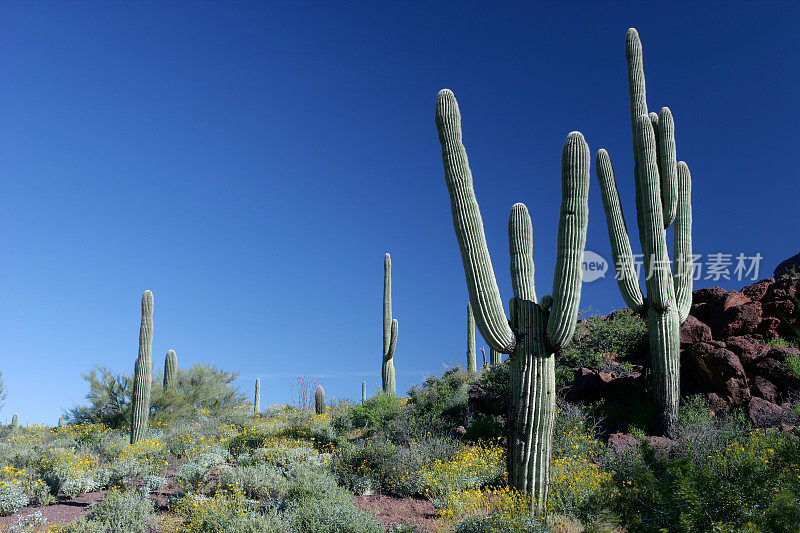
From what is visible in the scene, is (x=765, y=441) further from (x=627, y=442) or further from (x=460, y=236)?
(x=460, y=236)

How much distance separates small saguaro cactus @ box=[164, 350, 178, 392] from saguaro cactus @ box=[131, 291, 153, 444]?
13.6 feet

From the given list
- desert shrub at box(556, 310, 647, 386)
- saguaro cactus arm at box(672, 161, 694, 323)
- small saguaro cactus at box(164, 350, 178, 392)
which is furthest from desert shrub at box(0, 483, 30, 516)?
Answer: saguaro cactus arm at box(672, 161, 694, 323)

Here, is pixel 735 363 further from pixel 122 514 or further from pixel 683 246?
pixel 122 514

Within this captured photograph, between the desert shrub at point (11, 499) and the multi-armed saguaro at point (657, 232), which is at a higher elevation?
the multi-armed saguaro at point (657, 232)

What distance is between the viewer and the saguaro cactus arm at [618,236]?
40.0 ft

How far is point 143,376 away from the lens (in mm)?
15469

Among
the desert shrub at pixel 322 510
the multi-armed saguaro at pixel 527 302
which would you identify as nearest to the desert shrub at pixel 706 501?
the multi-armed saguaro at pixel 527 302

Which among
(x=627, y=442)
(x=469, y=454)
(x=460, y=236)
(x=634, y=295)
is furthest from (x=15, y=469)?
(x=634, y=295)

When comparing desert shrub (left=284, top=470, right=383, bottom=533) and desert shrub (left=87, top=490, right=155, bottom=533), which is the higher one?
desert shrub (left=284, top=470, right=383, bottom=533)

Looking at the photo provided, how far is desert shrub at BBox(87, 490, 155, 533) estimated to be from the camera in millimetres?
7254

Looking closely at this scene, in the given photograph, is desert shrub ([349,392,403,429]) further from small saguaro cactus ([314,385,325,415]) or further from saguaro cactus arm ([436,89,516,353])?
saguaro cactus arm ([436,89,516,353])

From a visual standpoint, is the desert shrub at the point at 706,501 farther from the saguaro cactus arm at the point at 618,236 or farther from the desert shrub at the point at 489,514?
the saguaro cactus arm at the point at 618,236

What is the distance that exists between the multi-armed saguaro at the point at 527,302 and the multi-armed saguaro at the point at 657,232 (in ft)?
15.3

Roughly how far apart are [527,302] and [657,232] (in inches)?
227
